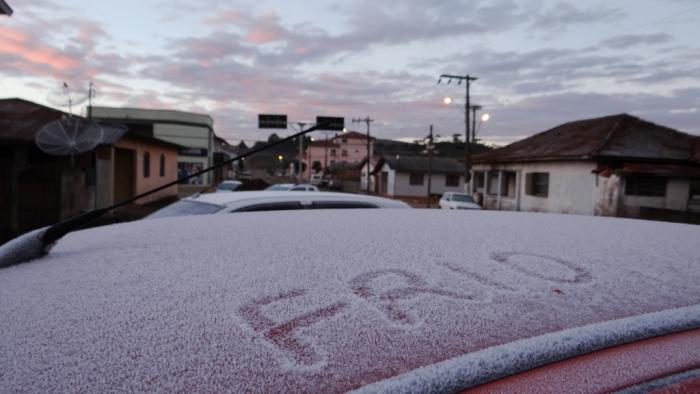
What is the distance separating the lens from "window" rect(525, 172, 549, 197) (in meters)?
25.1

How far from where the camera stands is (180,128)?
57.2 meters

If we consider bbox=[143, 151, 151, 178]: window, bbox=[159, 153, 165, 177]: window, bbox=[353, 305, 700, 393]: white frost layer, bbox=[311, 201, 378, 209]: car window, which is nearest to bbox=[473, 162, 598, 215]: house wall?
bbox=[311, 201, 378, 209]: car window

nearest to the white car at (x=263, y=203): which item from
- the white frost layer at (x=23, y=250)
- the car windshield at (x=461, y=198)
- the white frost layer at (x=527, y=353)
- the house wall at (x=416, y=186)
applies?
the white frost layer at (x=23, y=250)

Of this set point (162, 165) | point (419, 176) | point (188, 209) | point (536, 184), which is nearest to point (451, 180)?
point (419, 176)

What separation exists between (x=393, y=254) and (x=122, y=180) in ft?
81.4

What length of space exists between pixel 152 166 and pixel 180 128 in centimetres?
3261

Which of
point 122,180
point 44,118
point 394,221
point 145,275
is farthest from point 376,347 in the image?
point 122,180

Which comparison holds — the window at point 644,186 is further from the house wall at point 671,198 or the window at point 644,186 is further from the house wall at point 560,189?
the house wall at point 560,189

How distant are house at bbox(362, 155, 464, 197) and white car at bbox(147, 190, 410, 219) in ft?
134

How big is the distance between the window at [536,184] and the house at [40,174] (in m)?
20.6

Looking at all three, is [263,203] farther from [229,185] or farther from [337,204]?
[229,185]

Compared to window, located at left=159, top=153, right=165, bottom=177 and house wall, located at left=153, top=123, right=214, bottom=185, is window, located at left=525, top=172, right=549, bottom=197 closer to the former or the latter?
window, located at left=159, top=153, right=165, bottom=177

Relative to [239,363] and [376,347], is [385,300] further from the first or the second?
[239,363]

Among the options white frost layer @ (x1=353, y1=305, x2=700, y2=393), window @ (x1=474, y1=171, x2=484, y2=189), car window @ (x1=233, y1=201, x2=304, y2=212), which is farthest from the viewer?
window @ (x1=474, y1=171, x2=484, y2=189)
